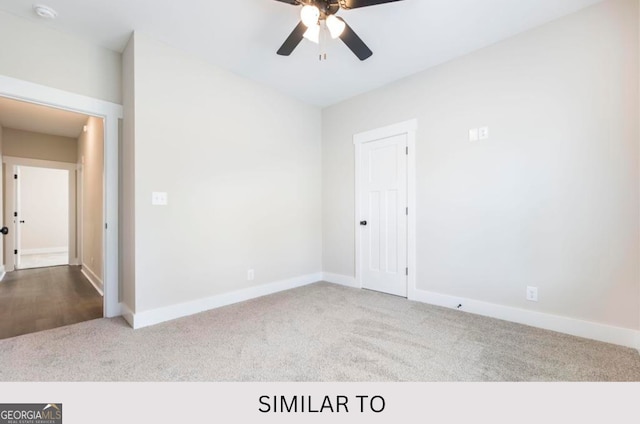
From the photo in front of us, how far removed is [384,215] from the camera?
356 centimetres

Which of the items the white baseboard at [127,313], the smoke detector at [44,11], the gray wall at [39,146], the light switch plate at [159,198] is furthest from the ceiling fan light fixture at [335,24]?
the gray wall at [39,146]

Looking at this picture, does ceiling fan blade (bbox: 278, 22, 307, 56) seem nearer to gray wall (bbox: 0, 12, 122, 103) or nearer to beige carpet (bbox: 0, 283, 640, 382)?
gray wall (bbox: 0, 12, 122, 103)

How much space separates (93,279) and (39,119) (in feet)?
8.86

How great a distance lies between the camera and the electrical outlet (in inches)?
96.8

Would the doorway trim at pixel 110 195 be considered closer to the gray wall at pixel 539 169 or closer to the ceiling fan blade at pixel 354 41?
the ceiling fan blade at pixel 354 41

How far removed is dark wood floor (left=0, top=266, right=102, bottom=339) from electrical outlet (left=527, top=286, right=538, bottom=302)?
4.14 m

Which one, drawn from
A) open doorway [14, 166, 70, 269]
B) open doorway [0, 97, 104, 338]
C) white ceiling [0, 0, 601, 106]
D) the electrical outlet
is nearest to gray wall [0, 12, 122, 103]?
white ceiling [0, 0, 601, 106]

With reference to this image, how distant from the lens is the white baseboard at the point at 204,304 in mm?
2514

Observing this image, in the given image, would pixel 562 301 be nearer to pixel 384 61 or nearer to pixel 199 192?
pixel 384 61

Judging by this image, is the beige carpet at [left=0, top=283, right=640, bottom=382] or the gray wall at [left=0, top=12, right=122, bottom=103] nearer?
the beige carpet at [left=0, top=283, right=640, bottom=382]

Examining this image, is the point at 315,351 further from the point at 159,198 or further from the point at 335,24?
the point at 335,24

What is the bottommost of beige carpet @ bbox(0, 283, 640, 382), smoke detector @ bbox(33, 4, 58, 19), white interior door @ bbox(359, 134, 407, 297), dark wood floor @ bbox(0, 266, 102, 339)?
dark wood floor @ bbox(0, 266, 102, 339)

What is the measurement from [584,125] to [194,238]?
11.8ft

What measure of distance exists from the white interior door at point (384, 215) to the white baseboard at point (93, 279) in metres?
3.52
